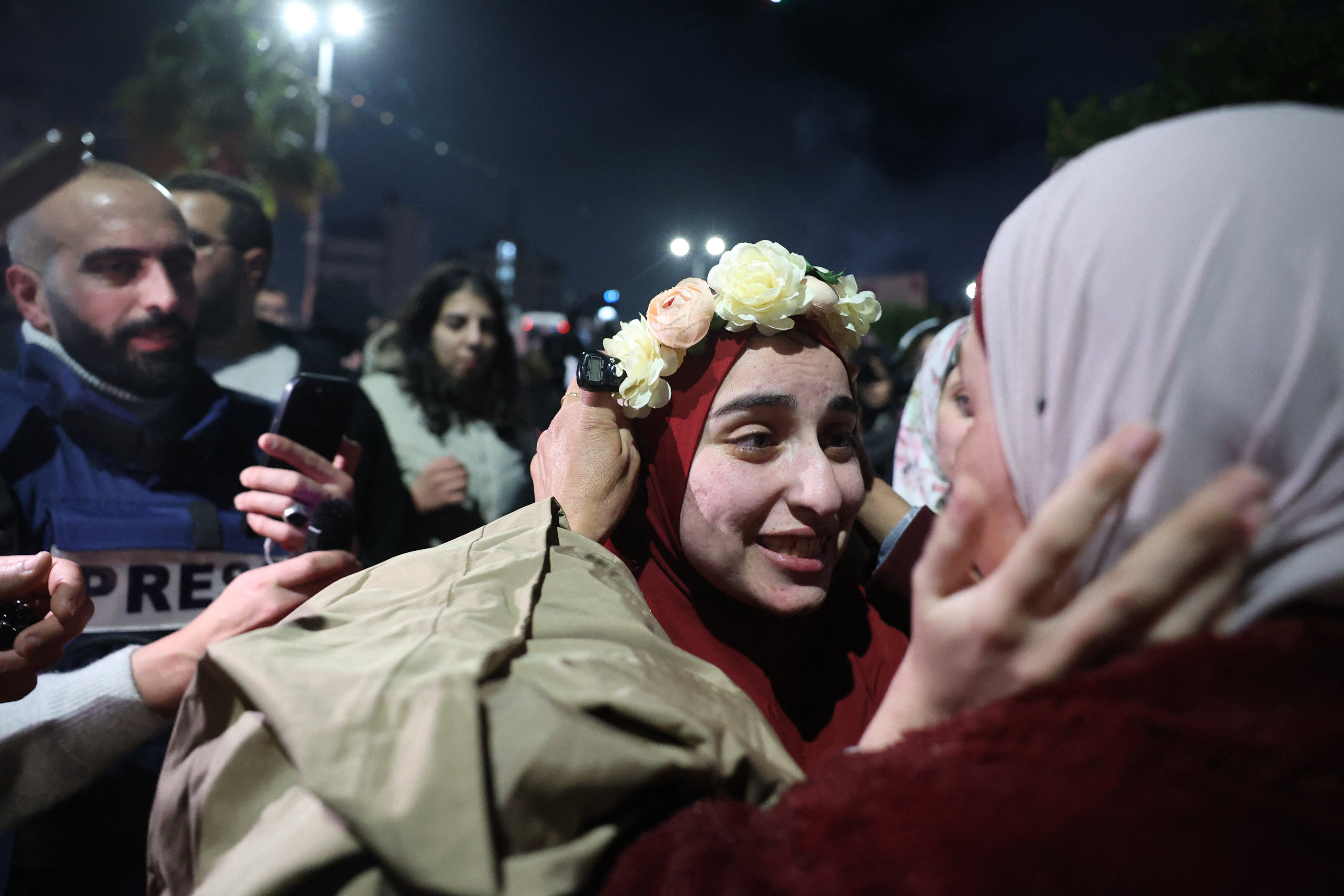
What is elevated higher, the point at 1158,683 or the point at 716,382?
the point at 716,382

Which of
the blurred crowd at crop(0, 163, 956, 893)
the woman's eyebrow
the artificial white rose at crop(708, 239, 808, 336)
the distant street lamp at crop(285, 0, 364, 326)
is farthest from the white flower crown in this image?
the distant street lamp at crop(285, 0, 364, 326)

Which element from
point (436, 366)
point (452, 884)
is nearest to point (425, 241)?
point (436, 366)

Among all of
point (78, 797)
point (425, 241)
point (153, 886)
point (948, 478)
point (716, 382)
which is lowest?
point (78, 797)

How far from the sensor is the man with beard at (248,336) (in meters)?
2.68

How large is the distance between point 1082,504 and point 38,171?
1636 millimetres

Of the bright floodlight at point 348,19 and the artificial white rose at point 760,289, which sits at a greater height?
the bright floodlight at point 348,19

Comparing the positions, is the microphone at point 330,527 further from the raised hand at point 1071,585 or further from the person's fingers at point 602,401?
the raised hand at point 1071,585

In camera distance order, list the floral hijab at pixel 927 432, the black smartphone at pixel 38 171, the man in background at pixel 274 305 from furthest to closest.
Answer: the man in background at pixel 274 305, the floral hijab at pixel 927 432, the black smartphone at pixel 38 171

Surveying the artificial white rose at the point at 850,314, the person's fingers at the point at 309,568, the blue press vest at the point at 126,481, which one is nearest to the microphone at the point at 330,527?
the person's fingers at the point at 309,568

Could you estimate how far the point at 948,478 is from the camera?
9.52ft

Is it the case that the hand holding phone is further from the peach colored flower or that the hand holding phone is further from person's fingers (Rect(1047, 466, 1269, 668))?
person's fingers (Rect(1047, 466, 1269, 668))

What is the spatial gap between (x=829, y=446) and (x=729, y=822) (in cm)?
91

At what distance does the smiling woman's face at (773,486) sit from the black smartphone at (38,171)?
1.20m

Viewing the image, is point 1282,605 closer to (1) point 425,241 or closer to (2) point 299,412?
(2) point 299,412
